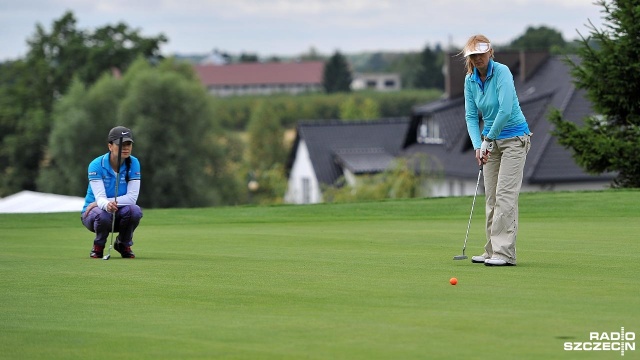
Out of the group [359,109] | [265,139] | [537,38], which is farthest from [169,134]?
[359,109]

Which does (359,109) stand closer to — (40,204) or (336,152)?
(336,152)

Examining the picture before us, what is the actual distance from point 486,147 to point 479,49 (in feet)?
2.91

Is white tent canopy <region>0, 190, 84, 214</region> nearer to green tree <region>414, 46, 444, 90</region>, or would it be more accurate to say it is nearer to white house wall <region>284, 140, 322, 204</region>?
white house wall <region>284, 140, 322, 204</region>

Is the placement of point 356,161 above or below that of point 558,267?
below

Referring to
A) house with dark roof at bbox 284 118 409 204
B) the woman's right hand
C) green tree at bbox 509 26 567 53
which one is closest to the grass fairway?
the woman's right hand

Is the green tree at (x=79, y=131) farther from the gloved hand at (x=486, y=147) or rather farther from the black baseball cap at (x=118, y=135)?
the gloved hand at (x=486, y=147)

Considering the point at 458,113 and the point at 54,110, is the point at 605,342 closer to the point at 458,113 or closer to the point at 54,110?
the point at 458,113

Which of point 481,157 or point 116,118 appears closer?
point 481,157

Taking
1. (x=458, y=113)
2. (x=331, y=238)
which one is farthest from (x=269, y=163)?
(x=331, y=238)

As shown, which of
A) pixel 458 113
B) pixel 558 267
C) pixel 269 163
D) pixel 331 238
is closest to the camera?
pixel 558 267

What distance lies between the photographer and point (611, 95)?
92.6 ft

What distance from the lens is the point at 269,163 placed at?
130 meters

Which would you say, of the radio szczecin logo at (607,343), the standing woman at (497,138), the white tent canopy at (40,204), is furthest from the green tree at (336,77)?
the radio szczecin logo at (607,343)

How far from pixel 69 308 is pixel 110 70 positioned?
8235 centimetres
